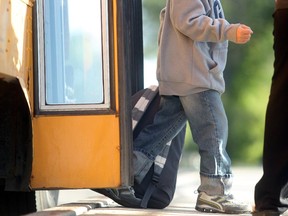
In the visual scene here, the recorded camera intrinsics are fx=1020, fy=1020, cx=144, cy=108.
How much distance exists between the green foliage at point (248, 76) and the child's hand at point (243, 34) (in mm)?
10438

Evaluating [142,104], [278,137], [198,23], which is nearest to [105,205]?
[142,104]

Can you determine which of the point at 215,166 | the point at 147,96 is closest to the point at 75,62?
the point at 147,96

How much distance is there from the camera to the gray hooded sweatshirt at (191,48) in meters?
4.04

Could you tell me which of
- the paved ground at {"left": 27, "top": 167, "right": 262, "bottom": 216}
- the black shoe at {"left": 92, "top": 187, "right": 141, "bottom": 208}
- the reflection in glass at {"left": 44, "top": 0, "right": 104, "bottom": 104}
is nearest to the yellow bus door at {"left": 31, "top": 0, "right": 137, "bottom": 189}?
the reflection in glass at {"left": 44, "top": 0, "right": 104, "bottom": 104}

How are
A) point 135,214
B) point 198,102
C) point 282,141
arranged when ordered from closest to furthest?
point 282,141 → point 135,214 → point 198,102

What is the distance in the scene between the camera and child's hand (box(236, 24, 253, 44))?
3916 mm

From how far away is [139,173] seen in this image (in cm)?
418

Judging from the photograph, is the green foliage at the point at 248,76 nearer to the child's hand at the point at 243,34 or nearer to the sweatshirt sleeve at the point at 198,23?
the sweatshirt sleeve at the point at 198,23

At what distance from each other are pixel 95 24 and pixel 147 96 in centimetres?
48

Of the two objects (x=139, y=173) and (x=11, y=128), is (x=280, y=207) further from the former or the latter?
(x=11, y=128)

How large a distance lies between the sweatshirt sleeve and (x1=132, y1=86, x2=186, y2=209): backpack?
1.22 ft

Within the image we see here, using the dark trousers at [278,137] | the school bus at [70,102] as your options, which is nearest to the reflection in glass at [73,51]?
the school bus at [70,102]

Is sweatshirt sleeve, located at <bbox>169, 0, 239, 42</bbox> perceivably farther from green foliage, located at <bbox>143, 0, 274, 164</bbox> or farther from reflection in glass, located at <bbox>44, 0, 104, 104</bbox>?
green foliage, located at <bbox>143, 0, 274, 164</bbox>

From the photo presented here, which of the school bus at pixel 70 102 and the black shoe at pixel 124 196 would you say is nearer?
the school bus at pixel 70 102
